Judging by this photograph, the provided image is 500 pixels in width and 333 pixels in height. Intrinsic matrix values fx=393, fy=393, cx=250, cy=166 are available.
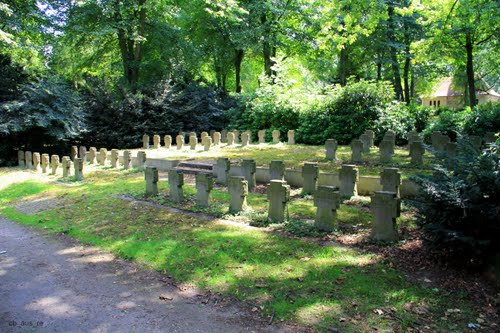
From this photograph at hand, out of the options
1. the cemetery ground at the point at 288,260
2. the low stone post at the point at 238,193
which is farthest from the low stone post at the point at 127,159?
the low stone post at the point at 238,193

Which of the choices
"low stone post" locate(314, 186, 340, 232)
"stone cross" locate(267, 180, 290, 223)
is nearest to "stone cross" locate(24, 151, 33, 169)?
"stone cross" locate(267, 180, 290, 223)

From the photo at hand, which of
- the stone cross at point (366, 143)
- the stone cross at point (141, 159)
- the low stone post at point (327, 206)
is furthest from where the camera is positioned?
the stone cross at point (141, 159)

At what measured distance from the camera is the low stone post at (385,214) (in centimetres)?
581

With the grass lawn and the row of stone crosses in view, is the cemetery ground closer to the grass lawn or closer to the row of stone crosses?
the grass lawn

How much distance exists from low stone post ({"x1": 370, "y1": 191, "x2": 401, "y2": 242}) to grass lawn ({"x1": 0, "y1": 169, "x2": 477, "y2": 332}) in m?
0.56

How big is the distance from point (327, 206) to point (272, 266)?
5.33 ft

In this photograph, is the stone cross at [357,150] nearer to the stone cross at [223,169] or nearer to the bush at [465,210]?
A: the stone cross at [223,169]

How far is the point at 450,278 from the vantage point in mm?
4781

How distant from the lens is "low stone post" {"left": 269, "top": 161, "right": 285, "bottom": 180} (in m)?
9.67

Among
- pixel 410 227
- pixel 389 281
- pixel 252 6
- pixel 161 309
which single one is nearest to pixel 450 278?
pixel 389 281

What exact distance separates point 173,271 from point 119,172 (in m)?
9.11

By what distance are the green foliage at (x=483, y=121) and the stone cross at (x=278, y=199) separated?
9.78 meters

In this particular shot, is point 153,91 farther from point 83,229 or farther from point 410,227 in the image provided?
point 410,227

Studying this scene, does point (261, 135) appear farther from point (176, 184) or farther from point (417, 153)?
point (176, 184)
